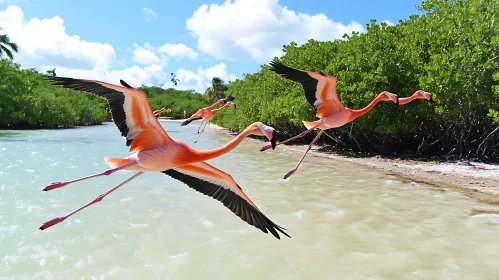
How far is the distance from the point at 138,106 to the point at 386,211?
25.3ft

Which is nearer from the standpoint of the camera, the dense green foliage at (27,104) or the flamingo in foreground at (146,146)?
the flamingo in foreground at (146,146)

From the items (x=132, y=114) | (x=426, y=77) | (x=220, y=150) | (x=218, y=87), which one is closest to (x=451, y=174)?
(x=426, y=77)

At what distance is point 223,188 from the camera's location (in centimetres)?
485

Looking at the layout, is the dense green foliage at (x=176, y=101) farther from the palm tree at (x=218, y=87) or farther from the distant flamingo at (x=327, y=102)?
the distant flamingo at (x=327, y=102)

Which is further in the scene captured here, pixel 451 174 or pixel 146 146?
pixel 451 174

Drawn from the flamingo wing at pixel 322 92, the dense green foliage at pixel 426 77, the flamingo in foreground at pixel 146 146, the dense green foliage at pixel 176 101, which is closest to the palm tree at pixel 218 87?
the dense green foliage at pixel 176 101

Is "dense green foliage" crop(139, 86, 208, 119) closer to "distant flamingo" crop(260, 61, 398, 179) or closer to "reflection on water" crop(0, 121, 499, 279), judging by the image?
"reflection on water" crop(0, 121, 499, 279)

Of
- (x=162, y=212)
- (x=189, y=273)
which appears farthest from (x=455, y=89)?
(x=189, y=273)

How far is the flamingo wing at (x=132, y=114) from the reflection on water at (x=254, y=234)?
2.79 metres

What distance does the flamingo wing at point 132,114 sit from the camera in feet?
12.2

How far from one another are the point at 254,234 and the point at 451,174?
9.96m

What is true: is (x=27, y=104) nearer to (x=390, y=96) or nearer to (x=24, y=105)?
(x=24, y=105)

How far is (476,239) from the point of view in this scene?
7633 millimetres

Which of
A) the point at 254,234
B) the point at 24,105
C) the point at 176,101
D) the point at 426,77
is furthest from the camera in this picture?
the point at 176,101
